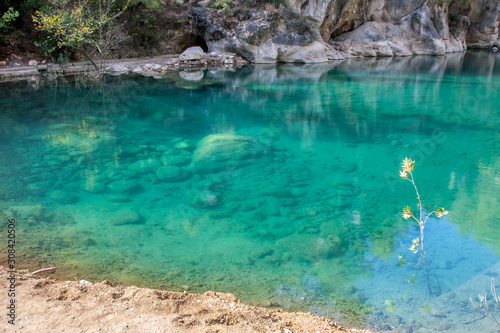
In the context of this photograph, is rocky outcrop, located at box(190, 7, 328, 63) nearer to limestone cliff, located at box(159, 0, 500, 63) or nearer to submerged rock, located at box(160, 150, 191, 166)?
limestone cliff, located at box(159, 0, 500, 63)

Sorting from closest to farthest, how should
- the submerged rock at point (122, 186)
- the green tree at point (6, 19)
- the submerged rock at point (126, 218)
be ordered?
the submerged rock at point (126, 218) < the submerged rock at point (122, 186) < the green tree at point (6, 19)

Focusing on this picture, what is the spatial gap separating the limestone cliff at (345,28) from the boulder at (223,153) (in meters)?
19.1

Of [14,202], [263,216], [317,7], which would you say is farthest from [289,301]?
[317,7]

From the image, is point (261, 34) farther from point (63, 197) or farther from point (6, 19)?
point (63, 197)

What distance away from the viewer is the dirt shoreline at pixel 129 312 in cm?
307

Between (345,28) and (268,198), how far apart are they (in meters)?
32.1

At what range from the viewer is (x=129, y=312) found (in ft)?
10.8

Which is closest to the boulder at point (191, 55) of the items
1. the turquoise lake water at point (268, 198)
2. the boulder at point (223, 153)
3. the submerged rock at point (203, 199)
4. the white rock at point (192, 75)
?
the white rock at point (192, 75)

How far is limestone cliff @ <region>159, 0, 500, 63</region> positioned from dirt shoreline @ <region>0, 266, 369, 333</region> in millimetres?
25069

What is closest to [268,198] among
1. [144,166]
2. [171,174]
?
[171,174]

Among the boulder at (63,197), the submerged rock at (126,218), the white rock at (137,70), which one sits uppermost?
the white rock at (137,70)

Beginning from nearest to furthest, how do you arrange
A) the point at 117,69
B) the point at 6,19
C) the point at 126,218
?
1. the point at 126,218
2. the point at 6,19
3. the point at 117,69

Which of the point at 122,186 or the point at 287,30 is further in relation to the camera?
the point at 287,30

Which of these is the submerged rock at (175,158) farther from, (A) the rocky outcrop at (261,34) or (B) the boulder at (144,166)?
(A) the rocky outcrop at (261,34)
